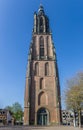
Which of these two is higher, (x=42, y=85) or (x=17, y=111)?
(x=42, y=85)

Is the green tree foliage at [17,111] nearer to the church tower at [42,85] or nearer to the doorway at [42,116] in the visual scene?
the doorway at [42,116]

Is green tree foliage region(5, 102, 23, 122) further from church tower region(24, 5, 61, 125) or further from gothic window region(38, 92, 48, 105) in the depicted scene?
church tower region(24, 5, 61, 125)

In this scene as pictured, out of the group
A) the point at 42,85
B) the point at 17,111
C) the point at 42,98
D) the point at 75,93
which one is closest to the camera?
the point at 75,93

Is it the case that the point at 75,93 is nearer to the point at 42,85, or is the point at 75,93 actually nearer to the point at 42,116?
the point at 42,116

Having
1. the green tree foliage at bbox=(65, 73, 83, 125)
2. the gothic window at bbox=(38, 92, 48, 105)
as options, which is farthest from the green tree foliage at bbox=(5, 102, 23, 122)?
the green tree foliage at bbox=(65, 73, 83, 125)

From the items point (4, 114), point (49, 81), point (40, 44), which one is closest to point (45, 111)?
point (49, 81)

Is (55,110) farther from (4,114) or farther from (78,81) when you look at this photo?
(4,114)

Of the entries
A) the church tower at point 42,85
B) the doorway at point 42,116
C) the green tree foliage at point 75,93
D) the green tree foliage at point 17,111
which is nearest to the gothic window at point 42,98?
the church tower at point 42,85

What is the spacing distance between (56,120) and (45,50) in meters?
23.7

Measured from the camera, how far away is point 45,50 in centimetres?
7150

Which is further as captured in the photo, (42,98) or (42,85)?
(42,85)

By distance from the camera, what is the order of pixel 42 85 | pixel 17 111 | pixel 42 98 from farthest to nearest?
1. pixel 17 111
2. pixel 42 85
3. pixel 42 98

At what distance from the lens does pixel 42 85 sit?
65.9 meters

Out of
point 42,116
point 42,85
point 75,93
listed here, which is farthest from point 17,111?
point 75,93
